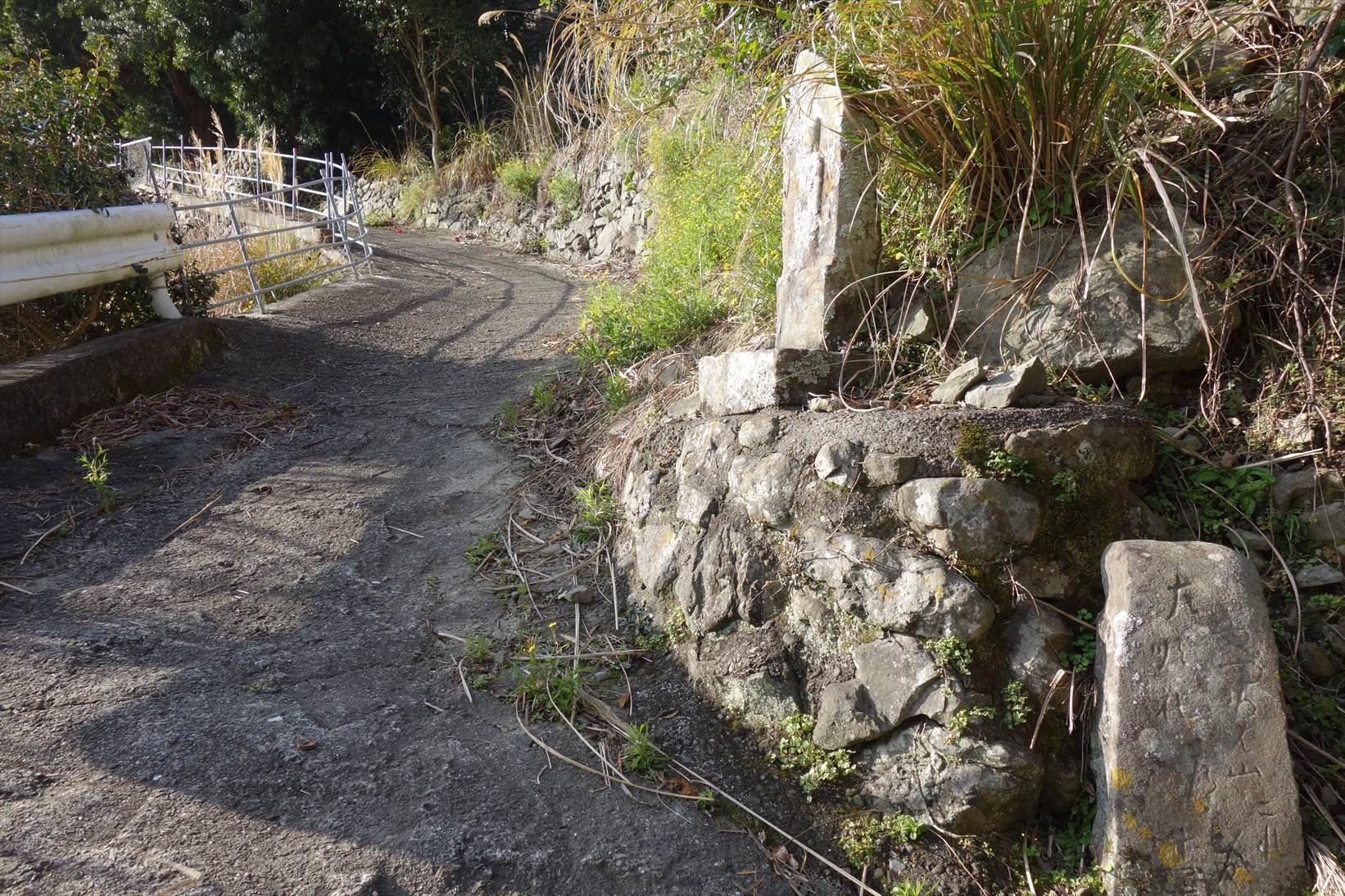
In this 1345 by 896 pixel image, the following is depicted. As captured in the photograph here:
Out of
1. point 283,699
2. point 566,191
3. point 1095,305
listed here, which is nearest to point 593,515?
point 283,699

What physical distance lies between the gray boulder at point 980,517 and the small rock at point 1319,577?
2.57 feet

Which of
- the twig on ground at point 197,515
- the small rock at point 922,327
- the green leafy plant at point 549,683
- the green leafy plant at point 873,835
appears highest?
the small rock at point 922,327

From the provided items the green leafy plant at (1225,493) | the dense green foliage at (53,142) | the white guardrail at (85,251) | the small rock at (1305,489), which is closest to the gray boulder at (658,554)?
the green leafy plant at (1225,493)

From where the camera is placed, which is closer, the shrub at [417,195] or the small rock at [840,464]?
the small rock at [840,464]

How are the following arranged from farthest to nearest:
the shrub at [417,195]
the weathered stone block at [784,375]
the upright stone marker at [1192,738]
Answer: the shrub at [417,195]
the weathered stone block at [784,375]
the upright stone marker at [1192,738]

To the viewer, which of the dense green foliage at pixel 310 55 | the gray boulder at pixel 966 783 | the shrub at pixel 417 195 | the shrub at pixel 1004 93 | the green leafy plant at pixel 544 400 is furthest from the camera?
the shrub at pixel 417 195

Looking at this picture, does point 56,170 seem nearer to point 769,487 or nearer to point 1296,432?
point 769,487

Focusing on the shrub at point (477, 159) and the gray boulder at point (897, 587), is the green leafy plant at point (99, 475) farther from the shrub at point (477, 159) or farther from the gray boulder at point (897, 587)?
the shrub at point (477, 159)

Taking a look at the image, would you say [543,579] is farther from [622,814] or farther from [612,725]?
[622,814]

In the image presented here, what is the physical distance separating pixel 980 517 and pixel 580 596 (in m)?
1.62

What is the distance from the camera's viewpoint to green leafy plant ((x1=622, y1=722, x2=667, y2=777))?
2639 millimetres

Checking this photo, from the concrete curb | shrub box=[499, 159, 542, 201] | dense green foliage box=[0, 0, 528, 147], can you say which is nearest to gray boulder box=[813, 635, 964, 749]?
the concrete curb

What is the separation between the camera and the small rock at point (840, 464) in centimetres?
276

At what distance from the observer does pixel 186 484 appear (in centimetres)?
420
